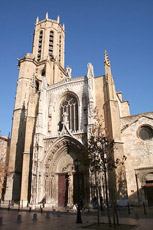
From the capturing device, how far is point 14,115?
25.0 meters

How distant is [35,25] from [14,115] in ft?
80.6

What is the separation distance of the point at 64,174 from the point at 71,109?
7.43m

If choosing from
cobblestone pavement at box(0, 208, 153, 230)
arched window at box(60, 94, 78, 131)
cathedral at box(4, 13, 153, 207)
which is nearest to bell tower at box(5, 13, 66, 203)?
cathedral at box(4, 13, 153, 207)

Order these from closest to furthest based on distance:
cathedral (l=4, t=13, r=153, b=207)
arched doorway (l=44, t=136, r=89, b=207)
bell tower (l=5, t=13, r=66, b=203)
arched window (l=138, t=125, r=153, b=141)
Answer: cathedral (l=4, t=13, r=153, b=207)
arched doorway (l=44, t=136, r=89, b=207)
arched window (l=138, t=125, r=153, b=141)
bell tower (l=5, t=13, r=66, b=203)

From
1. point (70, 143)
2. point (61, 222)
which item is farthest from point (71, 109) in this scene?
point (61, 222)

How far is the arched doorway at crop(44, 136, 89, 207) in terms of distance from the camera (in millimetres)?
17797

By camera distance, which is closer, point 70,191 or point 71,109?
point 70,191

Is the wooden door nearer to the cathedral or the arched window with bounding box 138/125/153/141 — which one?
the cathedral

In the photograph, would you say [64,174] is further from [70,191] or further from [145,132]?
[145,132]

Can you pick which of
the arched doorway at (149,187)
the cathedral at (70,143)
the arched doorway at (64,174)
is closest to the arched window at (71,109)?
the cathedral at (70,143)

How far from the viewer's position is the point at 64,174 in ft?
63.5

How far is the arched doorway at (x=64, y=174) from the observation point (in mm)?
17797

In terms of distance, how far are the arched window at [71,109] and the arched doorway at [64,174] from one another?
2.32 metres

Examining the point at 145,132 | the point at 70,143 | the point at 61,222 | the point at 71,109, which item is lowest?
the point at 61,222
